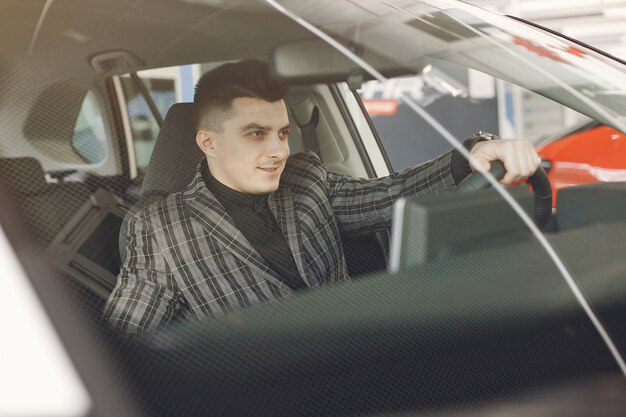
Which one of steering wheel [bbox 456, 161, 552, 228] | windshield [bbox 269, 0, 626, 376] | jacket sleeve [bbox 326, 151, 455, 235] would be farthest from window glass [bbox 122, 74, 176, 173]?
steering wheel [bbox 456, 161, 552, 228]

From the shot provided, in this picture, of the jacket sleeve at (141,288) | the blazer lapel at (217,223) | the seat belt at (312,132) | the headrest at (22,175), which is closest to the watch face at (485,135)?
the seat belt at (312,132)

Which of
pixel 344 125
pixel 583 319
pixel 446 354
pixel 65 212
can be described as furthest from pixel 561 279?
pixel 65 212

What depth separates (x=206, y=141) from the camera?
1197 mm

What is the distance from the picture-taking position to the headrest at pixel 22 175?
1.00 meters

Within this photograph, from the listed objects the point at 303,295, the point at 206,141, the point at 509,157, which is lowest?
the point at 303,295

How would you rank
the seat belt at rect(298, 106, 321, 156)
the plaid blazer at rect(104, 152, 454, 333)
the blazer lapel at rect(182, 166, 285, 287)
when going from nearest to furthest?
the plaid blazer at rect(104, 152, 454, 333)
the blazer lapel at rect(182, 166, 285, 287)
the seat belt at rect(298, 106, 321, 156)

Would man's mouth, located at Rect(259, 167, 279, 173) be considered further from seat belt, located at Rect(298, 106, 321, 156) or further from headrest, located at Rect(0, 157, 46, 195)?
headrest, located at Rect(0, 157, 46, 195)

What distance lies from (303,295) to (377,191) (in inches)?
16.0

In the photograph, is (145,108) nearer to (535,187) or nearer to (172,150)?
(172,150)

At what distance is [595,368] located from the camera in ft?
3.60

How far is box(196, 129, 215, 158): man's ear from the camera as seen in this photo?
117cm

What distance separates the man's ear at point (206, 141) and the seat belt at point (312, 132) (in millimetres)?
169

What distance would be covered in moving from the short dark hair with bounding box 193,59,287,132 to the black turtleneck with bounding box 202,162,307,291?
0.08 m

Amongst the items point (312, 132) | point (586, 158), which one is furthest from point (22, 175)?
point (586, 158)
